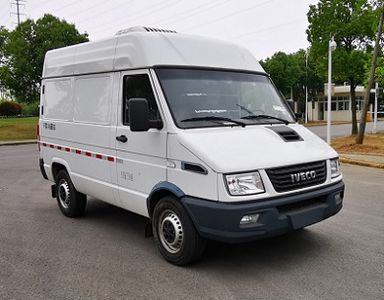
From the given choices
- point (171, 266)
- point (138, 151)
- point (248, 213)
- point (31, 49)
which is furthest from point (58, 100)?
point (31, 49)

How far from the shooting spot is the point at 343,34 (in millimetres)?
21266

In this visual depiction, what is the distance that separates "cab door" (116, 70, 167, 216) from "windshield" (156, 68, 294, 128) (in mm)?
240

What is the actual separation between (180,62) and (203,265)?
2.41 meters

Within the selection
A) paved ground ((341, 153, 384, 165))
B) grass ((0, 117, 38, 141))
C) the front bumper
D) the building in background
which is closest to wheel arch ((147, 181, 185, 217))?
the front bumper

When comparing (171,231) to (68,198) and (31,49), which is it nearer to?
(68,198)

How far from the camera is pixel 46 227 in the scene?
6418mm

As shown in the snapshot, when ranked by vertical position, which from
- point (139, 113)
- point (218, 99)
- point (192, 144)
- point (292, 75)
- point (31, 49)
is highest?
point (31, 49)

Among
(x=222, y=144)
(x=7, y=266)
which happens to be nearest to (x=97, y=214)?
(x=7, y=266)

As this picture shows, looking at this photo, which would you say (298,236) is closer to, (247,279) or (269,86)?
(247,279)

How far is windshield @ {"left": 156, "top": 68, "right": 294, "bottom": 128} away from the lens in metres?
4.86

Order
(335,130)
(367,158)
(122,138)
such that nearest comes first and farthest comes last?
(122,138)
(367,158)
(335,130)

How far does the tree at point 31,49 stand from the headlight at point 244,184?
30.5m

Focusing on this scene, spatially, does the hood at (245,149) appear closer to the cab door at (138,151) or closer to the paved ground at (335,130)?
the cab door at (138,151)

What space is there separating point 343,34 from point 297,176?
19.0m
